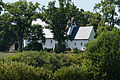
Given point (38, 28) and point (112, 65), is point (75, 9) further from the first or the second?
point (112, 65)

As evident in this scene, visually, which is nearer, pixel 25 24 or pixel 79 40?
pixel 25 24

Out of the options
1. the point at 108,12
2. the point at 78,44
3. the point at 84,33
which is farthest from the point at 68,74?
the point at 84,33

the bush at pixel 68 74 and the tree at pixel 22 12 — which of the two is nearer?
the bush at pixel 68 74

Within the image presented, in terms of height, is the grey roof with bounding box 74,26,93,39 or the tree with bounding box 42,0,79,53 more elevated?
the tree with bounding box 42,0,79,53

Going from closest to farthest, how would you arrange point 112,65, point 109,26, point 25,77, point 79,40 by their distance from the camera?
point 25,77 → point 112,65 → point 109,26 → point 79,40

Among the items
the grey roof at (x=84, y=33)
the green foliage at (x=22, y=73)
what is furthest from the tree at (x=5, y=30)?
the green foliage at (x=22, y=73)

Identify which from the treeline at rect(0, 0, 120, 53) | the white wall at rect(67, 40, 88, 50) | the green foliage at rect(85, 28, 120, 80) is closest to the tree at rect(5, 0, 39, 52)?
the treeline at rect(0, 0, 120, 53)

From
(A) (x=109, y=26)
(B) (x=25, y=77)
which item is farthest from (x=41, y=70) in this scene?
(A) (x=109, y=26)

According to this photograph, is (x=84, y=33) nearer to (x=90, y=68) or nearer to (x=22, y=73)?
(x=90, y=68)

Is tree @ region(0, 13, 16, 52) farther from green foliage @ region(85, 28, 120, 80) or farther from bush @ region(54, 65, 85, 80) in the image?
bush @ region(54, 65, 85, 80)

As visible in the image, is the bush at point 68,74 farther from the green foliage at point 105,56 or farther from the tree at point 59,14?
the tree at point 59,14

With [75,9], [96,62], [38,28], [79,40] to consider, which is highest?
[96,62]

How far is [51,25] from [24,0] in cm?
969

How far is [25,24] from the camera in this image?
162ft
